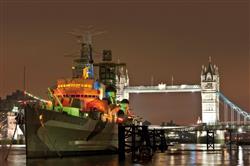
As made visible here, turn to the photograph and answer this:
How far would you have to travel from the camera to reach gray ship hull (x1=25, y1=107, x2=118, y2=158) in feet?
179

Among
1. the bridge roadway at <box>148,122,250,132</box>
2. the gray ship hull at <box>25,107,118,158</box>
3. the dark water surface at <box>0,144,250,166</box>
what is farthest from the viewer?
the bridge roadway at <box>148,122,250,132</box>

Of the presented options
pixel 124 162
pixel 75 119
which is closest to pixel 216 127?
pixel 75 119

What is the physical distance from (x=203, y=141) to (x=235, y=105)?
54.5 feet

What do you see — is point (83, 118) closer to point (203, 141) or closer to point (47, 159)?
point (47, 159)

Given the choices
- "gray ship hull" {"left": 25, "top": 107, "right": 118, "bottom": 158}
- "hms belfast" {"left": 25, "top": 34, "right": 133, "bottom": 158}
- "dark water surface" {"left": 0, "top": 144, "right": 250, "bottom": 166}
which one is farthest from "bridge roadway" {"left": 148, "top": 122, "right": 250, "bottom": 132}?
"gray ship hull" {"left": 25, "top": 107, "right": 118, "bottom": 158}

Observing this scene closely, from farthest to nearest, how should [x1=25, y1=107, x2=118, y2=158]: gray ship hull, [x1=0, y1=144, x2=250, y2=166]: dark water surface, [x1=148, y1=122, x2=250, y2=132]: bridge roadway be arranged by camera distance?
[x1=148, y1=122, x2=250, y2=132]: bridge roadway
[x1=25, y1=107, x2=118, y2=158]: gray ship hull
[x1=0, y1=144, x2=250, y2=166]: dark water surface

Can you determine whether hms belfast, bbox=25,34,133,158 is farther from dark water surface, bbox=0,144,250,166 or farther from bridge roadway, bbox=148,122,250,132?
bridge roadway, bbox=148,122,250,132

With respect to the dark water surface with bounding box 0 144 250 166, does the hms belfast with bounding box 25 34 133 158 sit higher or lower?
higher

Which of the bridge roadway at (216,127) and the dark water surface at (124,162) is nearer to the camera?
the dark water surface at (124,162)

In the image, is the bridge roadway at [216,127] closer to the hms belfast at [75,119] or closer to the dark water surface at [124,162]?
the hms belfast at [75,119]

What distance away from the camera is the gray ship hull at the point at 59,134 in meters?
54.6

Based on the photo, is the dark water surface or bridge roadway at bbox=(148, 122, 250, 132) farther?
bridge roadway at bbox=(148, 122, 250, 132)

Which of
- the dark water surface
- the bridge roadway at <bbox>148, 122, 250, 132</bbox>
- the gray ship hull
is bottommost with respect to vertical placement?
the bridge roadway at <bbox>148, 122, 250, 132</bbox>

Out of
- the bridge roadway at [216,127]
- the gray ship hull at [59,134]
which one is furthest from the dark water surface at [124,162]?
the bridge roadway at [216,127]
